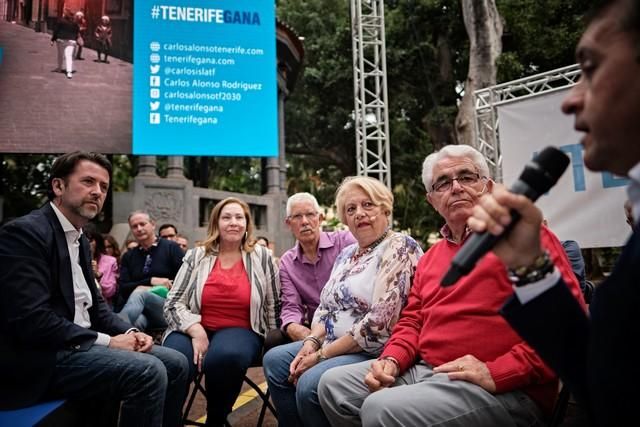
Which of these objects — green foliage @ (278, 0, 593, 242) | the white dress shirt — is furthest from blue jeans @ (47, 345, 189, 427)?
green foliage @ (278, 0, 593, 242)

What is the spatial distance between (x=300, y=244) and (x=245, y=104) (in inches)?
237

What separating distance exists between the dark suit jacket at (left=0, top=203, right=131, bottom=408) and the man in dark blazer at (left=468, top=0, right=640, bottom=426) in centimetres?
191

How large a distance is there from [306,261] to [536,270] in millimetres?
2342

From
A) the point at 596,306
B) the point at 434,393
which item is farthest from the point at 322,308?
the point at 596,306

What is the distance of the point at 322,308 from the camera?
2.80 meters

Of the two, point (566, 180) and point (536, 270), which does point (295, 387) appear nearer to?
point (536, 270)

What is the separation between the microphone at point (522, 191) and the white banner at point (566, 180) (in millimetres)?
4348

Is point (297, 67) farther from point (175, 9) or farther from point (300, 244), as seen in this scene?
point (300, 244)

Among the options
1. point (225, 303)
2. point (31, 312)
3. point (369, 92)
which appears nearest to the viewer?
point (31, 312)

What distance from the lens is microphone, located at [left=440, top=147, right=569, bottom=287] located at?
1044mm

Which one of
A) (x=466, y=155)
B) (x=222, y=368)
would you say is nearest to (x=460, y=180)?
(x=466, y=155)

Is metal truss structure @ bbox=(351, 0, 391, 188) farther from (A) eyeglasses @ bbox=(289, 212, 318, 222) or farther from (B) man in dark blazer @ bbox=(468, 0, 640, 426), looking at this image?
(B) man in dark blazer @ bbox=(468, 0, 640, 426)

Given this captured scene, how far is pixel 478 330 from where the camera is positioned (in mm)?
1892

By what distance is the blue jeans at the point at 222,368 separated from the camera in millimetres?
2922
